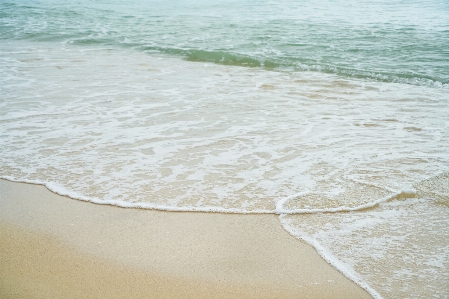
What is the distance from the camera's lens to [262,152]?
14.7 feet

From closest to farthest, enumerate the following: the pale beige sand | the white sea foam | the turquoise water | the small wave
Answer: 1. the pale beige sand
2. the white sea foam
3. the small wave
4. the turquoise water

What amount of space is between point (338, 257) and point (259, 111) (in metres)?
3.29

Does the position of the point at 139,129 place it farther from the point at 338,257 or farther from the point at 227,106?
the point at 338,257

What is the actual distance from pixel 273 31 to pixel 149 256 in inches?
425

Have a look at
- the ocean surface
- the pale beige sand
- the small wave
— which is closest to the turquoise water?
the ocean surface

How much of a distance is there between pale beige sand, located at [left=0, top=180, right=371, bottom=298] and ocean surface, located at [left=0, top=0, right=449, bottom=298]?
0.51 ft

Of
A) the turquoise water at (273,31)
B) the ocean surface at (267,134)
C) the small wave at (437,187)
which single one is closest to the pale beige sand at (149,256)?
the ocean surface at (267,134)

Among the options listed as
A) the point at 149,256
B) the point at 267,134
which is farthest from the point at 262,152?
the point at 149,256

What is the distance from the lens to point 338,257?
9.12 feet

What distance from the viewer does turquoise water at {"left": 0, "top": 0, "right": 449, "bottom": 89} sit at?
Answer: 927 cm

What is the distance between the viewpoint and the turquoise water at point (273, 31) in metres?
9.27

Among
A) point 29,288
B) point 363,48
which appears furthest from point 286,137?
point 363,48

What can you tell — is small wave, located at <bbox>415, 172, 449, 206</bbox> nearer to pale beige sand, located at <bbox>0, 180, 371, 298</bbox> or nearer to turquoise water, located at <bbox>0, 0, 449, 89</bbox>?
pale beige sand, located at <bbox>0, 180, 371, 298</bbox>

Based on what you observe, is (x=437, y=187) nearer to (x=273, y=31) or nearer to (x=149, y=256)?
(x=149, y=256)
